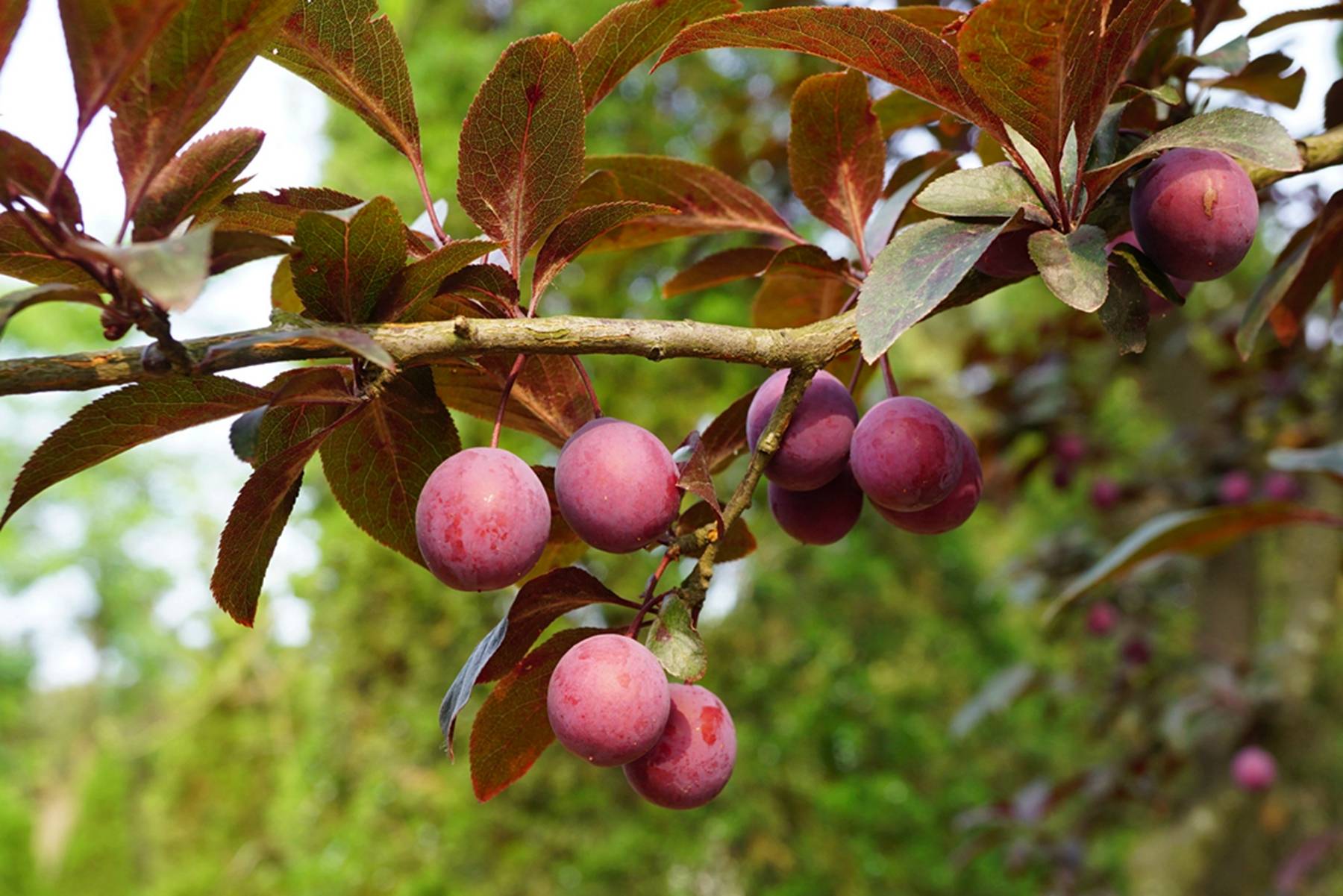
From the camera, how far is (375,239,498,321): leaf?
0.45 metres

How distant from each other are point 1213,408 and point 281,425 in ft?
7.25

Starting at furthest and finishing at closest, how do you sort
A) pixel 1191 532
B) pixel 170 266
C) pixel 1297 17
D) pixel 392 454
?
pixel 1191 532 → pixel 1297 17 → pixel 392 454 → pixel 170 266

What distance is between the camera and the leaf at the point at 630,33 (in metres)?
0.52

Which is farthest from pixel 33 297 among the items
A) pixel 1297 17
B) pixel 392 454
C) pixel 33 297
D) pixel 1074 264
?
pixel 1297 17

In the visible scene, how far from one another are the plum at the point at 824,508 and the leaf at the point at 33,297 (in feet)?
1.13

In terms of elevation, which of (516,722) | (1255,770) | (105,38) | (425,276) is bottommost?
(1255,770)

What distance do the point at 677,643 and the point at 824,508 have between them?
137mm

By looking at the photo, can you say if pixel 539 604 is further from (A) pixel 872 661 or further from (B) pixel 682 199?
(A) pixel 872 661

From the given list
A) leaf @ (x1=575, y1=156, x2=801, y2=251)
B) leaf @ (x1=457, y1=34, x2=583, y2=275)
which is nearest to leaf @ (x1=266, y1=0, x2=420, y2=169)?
leaf @ (x1=457, y1=34, x2=583, y2=275)

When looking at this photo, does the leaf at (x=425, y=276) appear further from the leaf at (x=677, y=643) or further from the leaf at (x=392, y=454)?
the leaf at (x=677, y=643)

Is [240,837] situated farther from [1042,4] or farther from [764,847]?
[1042,4]

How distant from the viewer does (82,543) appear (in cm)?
1311

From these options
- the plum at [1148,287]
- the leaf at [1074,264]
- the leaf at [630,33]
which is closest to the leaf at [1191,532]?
the plum at [1148,287]

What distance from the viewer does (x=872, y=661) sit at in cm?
335
